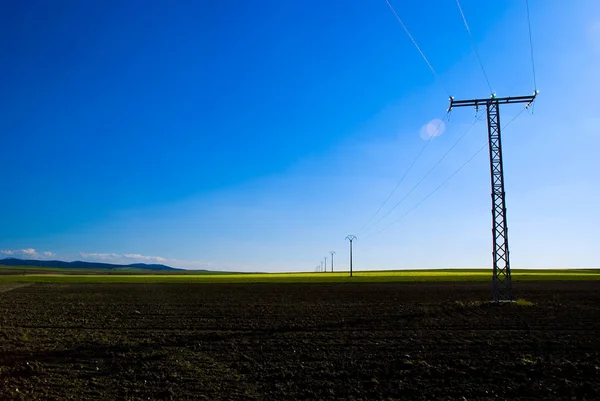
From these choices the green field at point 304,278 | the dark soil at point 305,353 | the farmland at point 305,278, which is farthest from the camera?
the green field at point 304,278

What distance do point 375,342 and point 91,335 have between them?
510 inches

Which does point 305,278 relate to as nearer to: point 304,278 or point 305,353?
point 304,278

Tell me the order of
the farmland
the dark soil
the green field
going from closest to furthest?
the dark soil → the farmland → the green field

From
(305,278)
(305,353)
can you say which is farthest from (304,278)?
(305,353)

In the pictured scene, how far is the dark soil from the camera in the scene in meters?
13.1

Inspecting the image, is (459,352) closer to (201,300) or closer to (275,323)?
(275,323)

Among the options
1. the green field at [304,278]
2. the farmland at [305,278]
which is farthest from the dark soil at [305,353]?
the green field at [304,278]

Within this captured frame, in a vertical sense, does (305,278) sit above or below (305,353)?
below

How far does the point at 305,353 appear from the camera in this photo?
685 inches

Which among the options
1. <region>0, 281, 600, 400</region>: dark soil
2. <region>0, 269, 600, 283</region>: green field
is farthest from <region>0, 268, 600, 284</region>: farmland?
<region>0, 281, 600, 400</region>: dark soil

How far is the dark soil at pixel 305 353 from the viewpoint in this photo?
13.1 m

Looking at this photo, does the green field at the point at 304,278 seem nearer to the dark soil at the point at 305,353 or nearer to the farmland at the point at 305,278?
the farmland at the point at 305,278

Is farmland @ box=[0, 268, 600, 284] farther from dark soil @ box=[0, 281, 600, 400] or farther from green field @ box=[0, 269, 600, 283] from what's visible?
dark soil @ box=[0, 281, 600, 400]

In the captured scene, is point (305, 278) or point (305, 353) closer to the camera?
point (305, 353)
